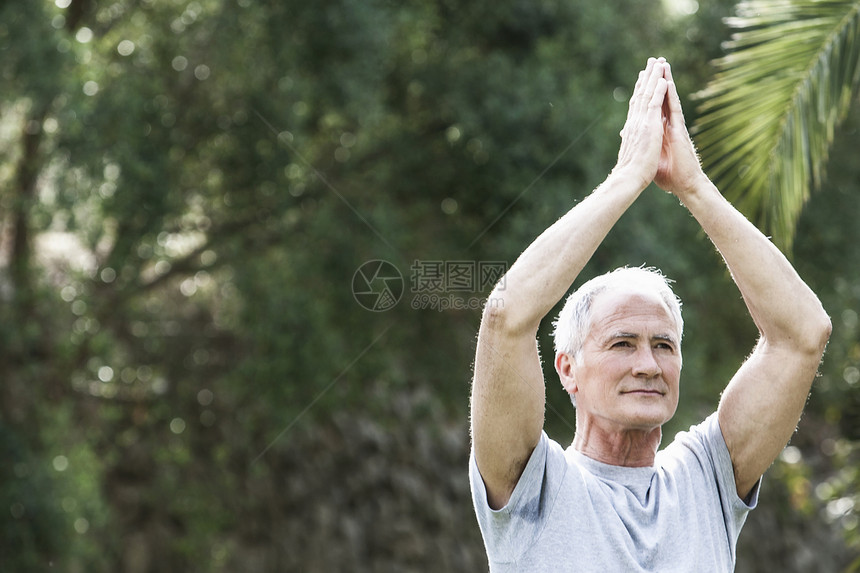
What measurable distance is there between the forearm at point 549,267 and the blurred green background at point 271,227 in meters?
4.24

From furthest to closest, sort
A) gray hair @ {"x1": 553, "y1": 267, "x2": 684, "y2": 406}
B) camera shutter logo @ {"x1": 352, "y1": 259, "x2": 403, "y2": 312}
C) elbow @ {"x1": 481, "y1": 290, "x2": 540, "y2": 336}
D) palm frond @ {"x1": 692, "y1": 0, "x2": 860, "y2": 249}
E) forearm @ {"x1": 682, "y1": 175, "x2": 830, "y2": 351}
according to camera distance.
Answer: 1. camera shutter logo @ {"x1": 352, "y1": 259, "x2": 403, "y2": 312}
2. palm frond @ {"x1": 692, "y1": 0, "x2": 860, "y2": 249}
3. gray hair @ {"x1": 553, "y1": 267, "x2": 684, "y2": 406}
4. forearm @ {"x1": 682, "y1": 175, "x2": 830, "y2": 351}
5. elbow @ {"x1": 481, "y1": 290, "x2": 540, "y2": 336}

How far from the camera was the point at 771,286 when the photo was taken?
1.67 m

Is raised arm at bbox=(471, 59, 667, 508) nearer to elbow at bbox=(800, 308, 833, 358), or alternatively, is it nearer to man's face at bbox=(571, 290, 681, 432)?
man's face at bbox=(571, 290, 681, 432)

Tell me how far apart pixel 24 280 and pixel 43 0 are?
1.87 metres

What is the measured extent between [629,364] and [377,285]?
5399 mm

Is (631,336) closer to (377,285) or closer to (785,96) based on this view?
(785,96)

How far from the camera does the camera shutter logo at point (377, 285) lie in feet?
22.3

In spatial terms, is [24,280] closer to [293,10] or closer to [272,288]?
[272,288]

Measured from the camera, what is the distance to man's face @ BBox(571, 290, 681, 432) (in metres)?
1.69

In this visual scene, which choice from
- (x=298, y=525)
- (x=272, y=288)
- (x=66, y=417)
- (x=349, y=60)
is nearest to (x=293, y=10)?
(x=349, y=60)

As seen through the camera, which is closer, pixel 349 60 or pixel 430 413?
pixel 349 60

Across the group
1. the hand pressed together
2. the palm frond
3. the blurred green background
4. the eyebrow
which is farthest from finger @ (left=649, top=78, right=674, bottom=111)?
the blurred green background

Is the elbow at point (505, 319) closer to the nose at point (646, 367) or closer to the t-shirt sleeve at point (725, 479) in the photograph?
the nose at point (646, 367)

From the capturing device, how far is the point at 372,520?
9.20 metres
